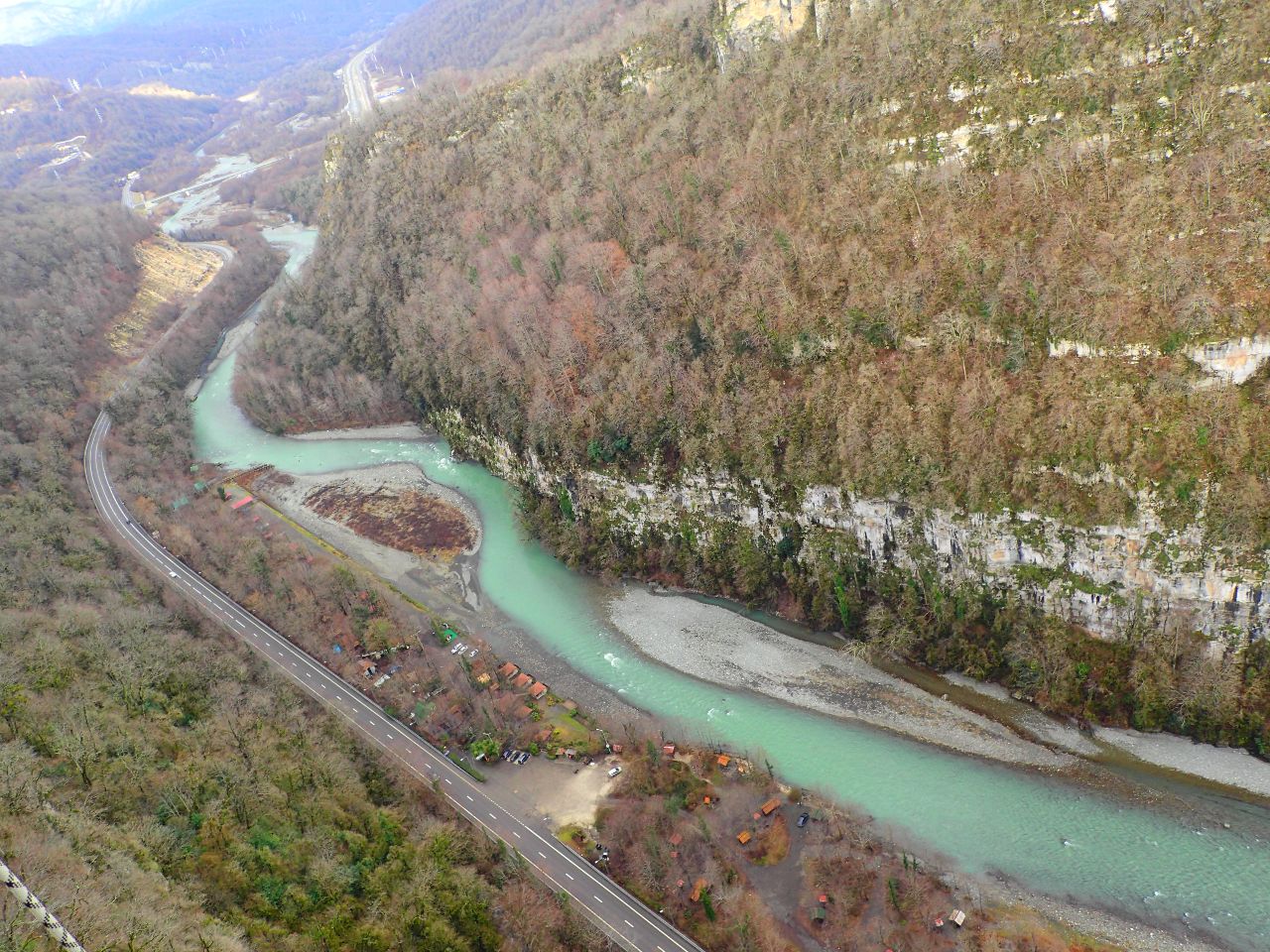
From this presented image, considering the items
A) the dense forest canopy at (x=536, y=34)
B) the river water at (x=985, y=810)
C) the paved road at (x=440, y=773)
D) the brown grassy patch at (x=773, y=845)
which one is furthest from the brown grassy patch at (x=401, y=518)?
the dense forest canopy at (x=536, y=34)

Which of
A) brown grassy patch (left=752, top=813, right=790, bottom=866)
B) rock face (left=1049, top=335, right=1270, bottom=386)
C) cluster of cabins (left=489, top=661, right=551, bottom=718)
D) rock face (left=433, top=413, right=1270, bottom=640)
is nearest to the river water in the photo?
cluster of cabins (left=489, top=661, right=551, bottom=718)

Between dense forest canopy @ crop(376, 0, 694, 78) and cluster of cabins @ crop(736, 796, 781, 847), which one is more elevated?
dense forest canopy @ crop(376, 0, 694, 78)

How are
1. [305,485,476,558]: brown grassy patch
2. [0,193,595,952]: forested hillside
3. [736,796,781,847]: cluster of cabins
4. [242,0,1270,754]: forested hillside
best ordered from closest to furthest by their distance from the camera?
[0,193,595,952]: forested hillside < [736,796,781,847]: cluster of cabins < [242,0,1270,754]: forested hillside < [305,485,476,558]: brown grassy patch

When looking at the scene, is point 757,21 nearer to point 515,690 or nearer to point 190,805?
point 515,690

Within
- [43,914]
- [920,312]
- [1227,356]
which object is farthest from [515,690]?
[1227,356]

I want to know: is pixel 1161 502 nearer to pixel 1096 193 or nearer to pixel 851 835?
pixel 1096 193

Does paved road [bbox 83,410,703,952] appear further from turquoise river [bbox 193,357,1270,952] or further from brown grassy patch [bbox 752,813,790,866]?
turquoise river [bbox 193,357,1270,952]

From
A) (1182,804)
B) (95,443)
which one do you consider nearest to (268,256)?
(95,443)
